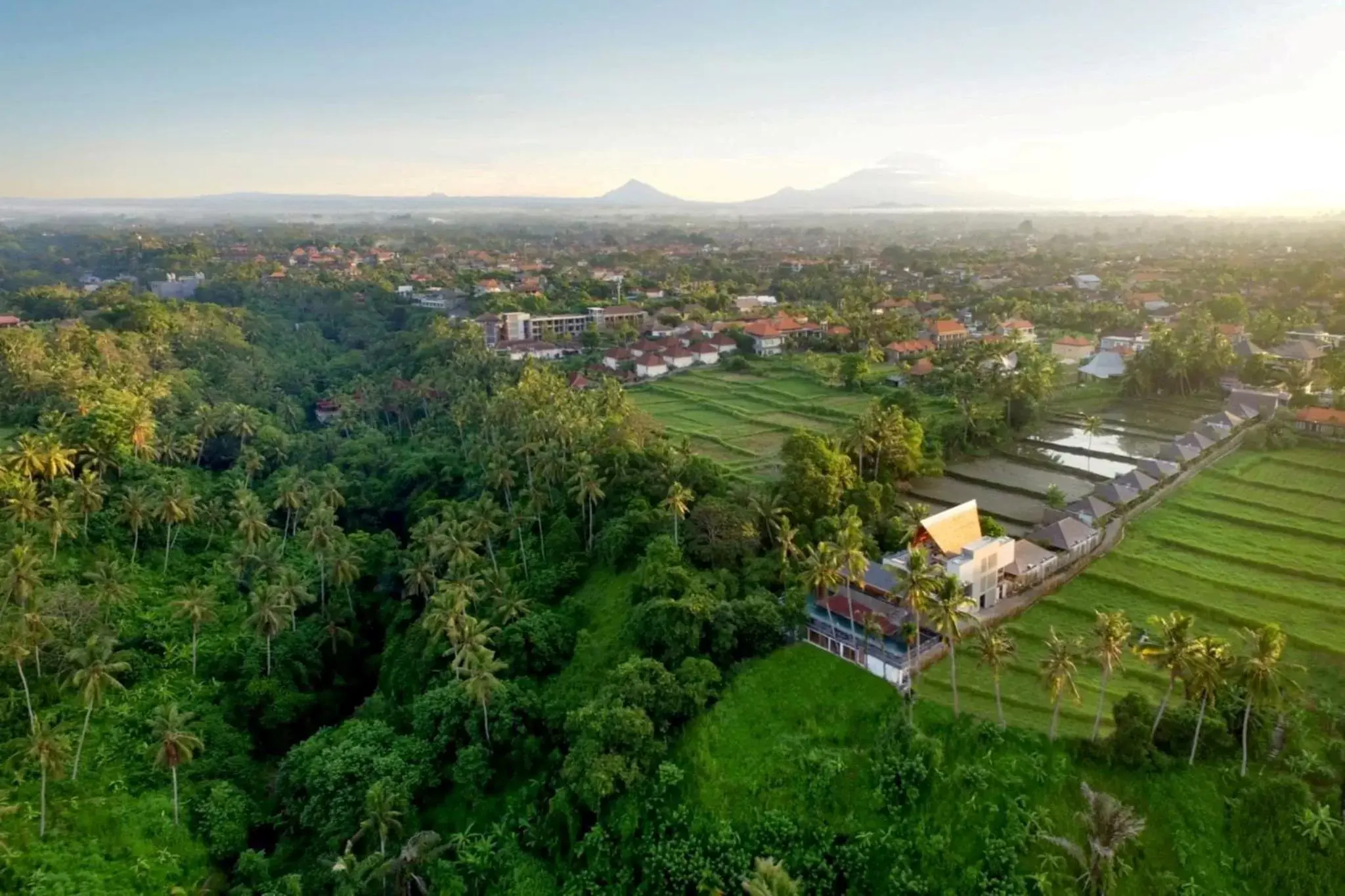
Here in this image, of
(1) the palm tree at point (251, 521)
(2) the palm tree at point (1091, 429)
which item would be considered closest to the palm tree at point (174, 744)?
(1) the palm tree at point (251, 521)

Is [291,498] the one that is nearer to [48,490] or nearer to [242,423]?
[48,490]

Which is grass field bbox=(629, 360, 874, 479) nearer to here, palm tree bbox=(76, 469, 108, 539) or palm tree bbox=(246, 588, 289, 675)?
palm tree bbox=(246, 588, 289, 675)

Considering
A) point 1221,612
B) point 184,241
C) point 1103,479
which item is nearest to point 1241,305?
point 1103,479

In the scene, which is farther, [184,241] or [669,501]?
[184,241]

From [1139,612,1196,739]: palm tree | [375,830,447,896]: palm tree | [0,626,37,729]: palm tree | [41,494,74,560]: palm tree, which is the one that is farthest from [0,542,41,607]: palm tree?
[1139,612,1196,739]: palm tree

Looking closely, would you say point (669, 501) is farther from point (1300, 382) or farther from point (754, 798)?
point (1300, 382)

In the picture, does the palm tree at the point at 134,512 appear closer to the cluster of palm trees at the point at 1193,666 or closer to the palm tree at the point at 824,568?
the palm tree at the point at 824,568

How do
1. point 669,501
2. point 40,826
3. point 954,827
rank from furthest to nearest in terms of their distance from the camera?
1. point 669,501
2. point 40,826
3. point 954,827
